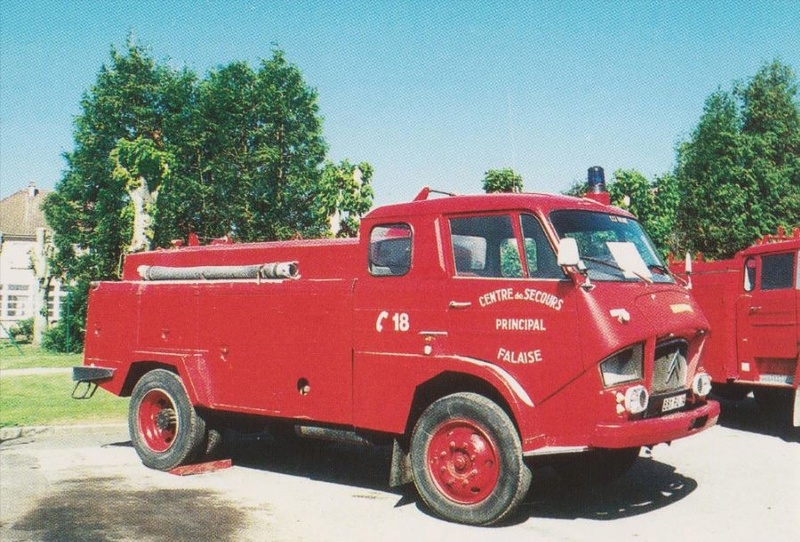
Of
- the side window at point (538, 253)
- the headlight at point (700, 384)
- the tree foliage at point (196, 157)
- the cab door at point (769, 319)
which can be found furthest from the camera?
the tree foliage at point (196, 157)

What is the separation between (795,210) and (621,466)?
34.2 m

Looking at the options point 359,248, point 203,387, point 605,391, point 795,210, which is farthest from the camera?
point 795,210

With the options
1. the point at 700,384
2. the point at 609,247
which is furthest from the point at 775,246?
the point at 609,247

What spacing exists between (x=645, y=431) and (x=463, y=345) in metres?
1.52

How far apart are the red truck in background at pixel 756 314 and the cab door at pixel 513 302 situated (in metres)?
5.34

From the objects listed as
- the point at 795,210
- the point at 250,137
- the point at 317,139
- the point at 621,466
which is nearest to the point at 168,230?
the point at 250,137

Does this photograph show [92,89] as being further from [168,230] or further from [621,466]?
[621,466]

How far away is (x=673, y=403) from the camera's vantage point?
5.97 m

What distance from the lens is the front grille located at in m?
5.92

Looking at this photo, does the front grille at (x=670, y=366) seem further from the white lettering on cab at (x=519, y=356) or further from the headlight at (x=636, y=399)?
the white lettering on cab at (x=519, y=356)

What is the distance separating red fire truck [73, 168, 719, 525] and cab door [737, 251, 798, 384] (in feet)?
13.3

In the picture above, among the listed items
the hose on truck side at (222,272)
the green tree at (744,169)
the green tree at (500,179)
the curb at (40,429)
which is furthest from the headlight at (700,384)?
the green tree at (744,169)

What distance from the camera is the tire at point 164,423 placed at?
26.2ft

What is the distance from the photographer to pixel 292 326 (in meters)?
7.07
